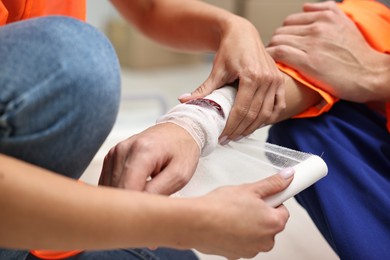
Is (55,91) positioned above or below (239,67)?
above

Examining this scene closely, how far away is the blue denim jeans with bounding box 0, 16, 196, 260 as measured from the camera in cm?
52

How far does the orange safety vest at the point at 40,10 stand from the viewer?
2.79 ft

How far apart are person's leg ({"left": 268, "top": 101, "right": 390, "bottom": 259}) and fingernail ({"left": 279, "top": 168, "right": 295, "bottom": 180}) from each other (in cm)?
18

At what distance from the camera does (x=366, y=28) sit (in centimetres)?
102

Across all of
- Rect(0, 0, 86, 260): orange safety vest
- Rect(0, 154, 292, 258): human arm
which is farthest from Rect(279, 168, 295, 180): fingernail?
Rect(0, 0, 86, 260): orange safety vest

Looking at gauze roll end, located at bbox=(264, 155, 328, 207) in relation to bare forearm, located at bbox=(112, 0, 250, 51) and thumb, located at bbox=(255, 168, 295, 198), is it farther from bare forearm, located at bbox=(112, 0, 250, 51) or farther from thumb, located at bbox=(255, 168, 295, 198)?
bare forearm, located at bbox=(112, 0, 250, 51)

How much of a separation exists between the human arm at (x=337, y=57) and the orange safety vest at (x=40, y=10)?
1.25 feet

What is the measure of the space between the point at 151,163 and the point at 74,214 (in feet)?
0.51

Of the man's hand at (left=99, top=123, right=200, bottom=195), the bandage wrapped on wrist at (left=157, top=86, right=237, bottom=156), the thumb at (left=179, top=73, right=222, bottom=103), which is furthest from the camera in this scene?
the thumb at (left=179, top=73, right=222, bottom=103)

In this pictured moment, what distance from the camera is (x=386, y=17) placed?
104 cm

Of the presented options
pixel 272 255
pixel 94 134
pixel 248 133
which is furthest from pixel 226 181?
pixel 272 255

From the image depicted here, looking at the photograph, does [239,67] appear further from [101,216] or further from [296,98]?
[101,216]

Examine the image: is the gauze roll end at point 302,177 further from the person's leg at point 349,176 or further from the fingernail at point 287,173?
the person's leg at point 349,176

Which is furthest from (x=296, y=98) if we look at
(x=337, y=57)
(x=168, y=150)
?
(x=168, y=150)
